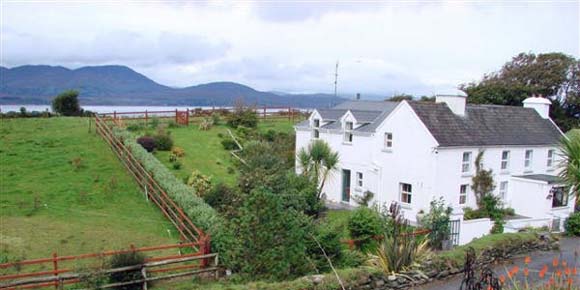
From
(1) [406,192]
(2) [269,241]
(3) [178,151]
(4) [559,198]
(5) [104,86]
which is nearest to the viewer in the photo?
(2) [269,241]

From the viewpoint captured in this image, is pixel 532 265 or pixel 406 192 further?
pixel 406 192

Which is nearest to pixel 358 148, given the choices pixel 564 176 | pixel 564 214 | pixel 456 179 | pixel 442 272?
pixel 456 179

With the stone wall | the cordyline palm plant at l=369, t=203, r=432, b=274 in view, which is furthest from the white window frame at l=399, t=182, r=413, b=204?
the cordyline palm plant at l=369, t=203, r=432, b=274

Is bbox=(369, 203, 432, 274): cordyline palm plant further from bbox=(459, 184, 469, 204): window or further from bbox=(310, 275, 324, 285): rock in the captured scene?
bbox=(459, 184, 469, 204): window

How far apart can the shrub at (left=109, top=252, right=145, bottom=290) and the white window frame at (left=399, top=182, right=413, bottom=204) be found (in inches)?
717

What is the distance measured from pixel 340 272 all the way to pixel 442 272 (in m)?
2.96

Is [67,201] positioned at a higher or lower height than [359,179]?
lower

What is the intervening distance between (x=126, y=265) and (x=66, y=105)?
134 feet

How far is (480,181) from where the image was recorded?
2827cm

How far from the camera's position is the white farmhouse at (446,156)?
27.3 metres

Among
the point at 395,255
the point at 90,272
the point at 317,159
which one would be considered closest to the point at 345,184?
the point at 317,159

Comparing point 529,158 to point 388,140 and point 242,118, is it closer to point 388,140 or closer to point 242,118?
point 388,140

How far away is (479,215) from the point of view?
90.9 ft

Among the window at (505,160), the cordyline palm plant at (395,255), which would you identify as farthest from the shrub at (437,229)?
the window at (505,160)
